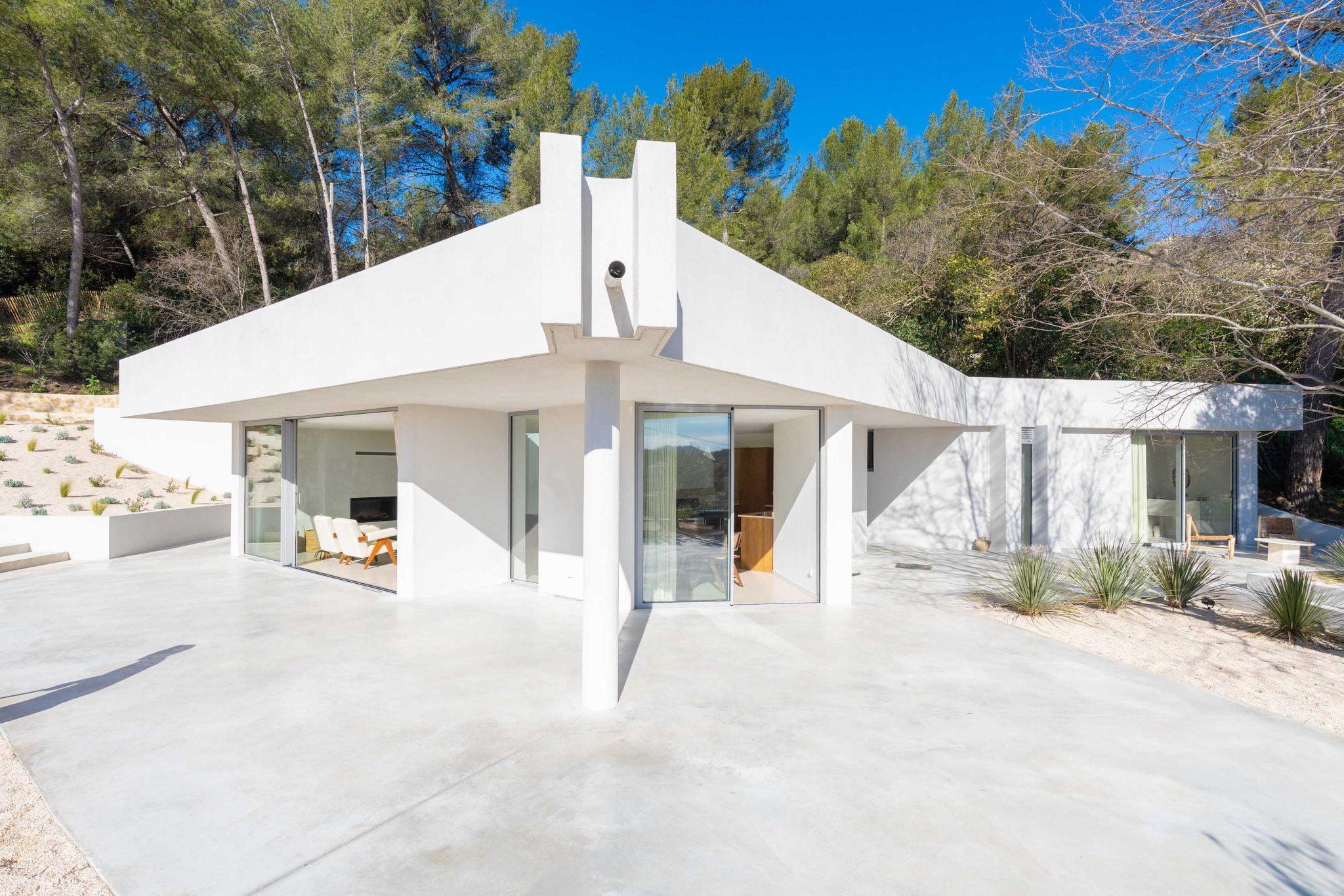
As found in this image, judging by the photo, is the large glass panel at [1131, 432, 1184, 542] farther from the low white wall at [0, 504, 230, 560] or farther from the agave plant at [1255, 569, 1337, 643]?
the low white wall at [0, 504, 230, 560]

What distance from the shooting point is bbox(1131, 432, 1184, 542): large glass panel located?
13328 millimetres

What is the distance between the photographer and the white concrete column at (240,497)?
38.2ft

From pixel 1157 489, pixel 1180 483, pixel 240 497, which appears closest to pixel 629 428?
pixel 240 497

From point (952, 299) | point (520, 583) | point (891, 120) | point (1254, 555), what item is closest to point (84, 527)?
point (520, 583)

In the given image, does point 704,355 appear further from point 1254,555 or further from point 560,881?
point 1254,555

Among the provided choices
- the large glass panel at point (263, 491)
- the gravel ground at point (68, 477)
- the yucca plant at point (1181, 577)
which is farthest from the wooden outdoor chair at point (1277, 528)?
the gravel ground at point (68, 477)

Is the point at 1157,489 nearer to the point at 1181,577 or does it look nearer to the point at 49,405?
the point at 1181,577

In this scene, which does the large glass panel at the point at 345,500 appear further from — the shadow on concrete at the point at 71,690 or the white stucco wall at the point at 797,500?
the white stucco wall at the point at 797,500

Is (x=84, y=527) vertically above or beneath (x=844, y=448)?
beneath

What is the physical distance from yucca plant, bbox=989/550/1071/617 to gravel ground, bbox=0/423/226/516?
18.4 meters

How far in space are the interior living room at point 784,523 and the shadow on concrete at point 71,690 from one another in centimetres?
659

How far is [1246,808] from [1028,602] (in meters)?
4.27

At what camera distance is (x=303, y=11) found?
16234 millimetres

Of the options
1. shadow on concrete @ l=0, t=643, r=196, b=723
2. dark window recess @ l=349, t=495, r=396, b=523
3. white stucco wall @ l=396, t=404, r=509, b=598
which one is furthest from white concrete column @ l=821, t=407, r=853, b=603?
dark window recess @ l=349, t=495, r=396, b=523
